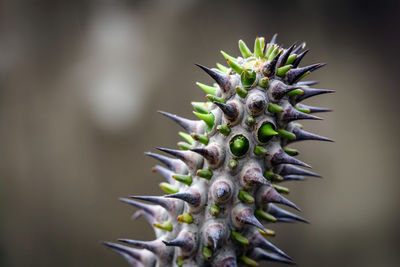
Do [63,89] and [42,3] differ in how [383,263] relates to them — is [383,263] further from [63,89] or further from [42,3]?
[42,3]

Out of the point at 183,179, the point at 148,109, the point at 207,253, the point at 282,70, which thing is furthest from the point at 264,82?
the point at 148,109

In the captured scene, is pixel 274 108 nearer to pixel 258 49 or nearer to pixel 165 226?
pixel 258 49

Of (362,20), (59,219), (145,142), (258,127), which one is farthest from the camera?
(59,219)

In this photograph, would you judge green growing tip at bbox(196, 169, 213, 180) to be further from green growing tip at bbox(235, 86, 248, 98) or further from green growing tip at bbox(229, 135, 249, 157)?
green growing tip at bbox(235, 86, 248, 98)

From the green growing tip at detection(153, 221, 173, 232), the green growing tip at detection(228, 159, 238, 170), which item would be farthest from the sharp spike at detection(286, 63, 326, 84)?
the green growing tip at detection(153, 221, 173, 232)

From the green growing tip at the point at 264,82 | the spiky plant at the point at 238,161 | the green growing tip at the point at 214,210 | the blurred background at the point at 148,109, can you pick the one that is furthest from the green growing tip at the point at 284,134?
the blurred background at the point at 148,109

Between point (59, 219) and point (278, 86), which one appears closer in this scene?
point (278, 86)

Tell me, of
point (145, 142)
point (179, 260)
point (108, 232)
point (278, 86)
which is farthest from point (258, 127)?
point (108, 232)
